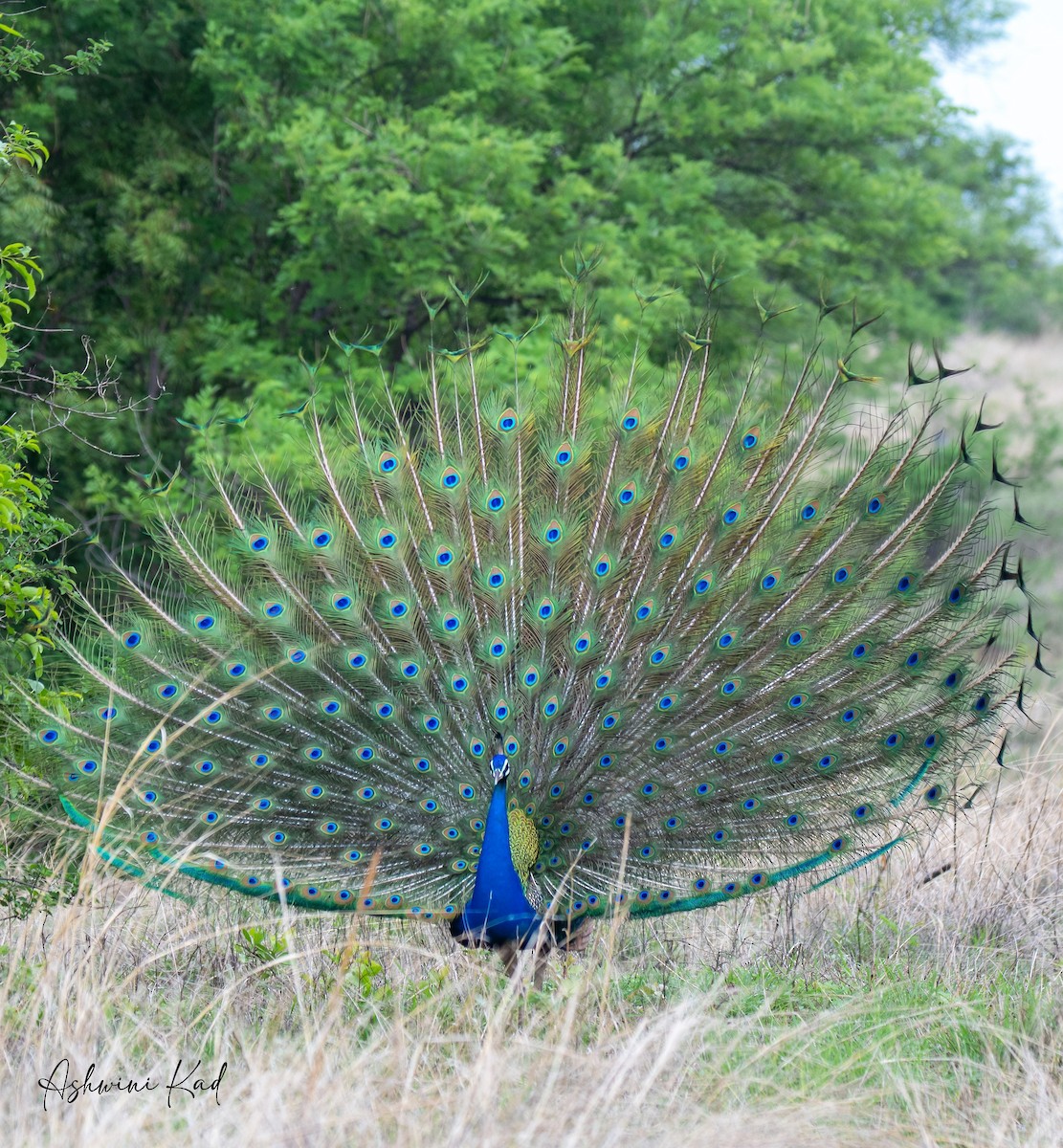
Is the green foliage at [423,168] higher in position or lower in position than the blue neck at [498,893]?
higher

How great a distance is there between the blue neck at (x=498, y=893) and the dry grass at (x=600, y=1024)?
171mm

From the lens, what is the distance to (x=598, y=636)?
533 centimetres

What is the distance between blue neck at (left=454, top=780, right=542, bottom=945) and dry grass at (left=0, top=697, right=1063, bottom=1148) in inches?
6.7

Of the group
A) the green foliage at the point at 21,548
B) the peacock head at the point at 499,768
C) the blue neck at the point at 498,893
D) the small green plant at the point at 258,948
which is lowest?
the small green plant at the point at 258,948

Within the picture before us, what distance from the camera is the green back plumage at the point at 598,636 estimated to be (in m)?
5.24

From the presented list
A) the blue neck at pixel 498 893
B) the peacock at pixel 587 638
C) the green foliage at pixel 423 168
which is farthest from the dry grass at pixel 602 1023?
the green foliage at pixel 423 168

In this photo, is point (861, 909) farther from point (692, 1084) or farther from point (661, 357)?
point (661, 357)

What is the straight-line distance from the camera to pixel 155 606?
17.1 ft

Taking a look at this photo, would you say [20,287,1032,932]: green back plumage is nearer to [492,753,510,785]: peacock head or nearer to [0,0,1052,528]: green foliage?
[492,753,510,785]: peacock head

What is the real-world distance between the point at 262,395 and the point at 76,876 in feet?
17.6

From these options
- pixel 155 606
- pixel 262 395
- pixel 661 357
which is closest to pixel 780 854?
pixel 155 606

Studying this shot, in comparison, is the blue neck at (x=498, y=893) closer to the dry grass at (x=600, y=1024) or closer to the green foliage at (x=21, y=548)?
the dry grass at (x=600, y=1024)
